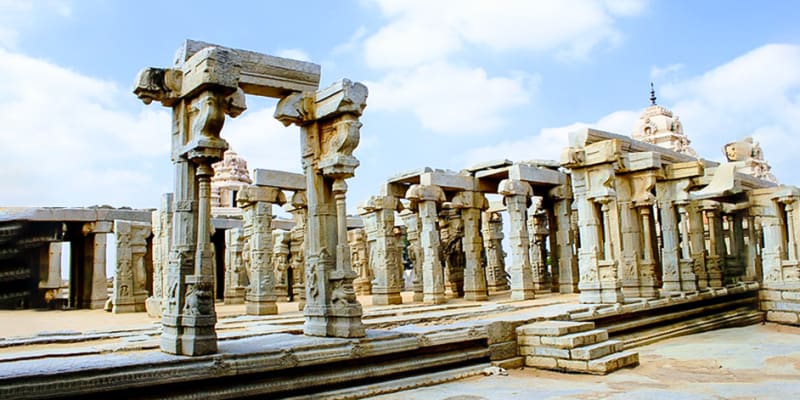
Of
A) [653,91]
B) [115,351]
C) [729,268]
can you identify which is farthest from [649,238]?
[653,91]

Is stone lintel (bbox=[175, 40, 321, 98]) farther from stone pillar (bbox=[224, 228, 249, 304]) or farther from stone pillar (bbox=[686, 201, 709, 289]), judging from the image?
stone pillar (bbox=[224, 228, 249, 304])

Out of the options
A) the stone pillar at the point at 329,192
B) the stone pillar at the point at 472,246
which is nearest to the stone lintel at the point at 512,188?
the stone pillar at the point at 472,246

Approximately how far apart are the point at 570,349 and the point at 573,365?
218 millimetres

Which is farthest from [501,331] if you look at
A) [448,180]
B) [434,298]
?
[448,180]

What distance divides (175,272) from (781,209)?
16496 mm

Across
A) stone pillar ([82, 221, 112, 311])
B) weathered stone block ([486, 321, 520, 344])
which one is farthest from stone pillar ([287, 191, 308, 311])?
weathered stone block ([486, 321, 520, 344])

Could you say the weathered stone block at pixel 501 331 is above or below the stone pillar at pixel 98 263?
below

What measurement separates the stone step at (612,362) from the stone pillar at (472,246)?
9.30 meters

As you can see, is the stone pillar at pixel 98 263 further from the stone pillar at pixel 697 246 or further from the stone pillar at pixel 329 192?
the stone pillar at pixel 697 246

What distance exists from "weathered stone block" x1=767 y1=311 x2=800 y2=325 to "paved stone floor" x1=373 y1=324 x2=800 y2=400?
493 centimetres

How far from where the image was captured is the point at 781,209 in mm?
16891

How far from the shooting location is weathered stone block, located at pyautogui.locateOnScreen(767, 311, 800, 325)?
14914mm

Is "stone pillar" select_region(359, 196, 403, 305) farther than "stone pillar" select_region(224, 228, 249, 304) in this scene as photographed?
No

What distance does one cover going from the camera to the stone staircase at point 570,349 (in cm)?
825
